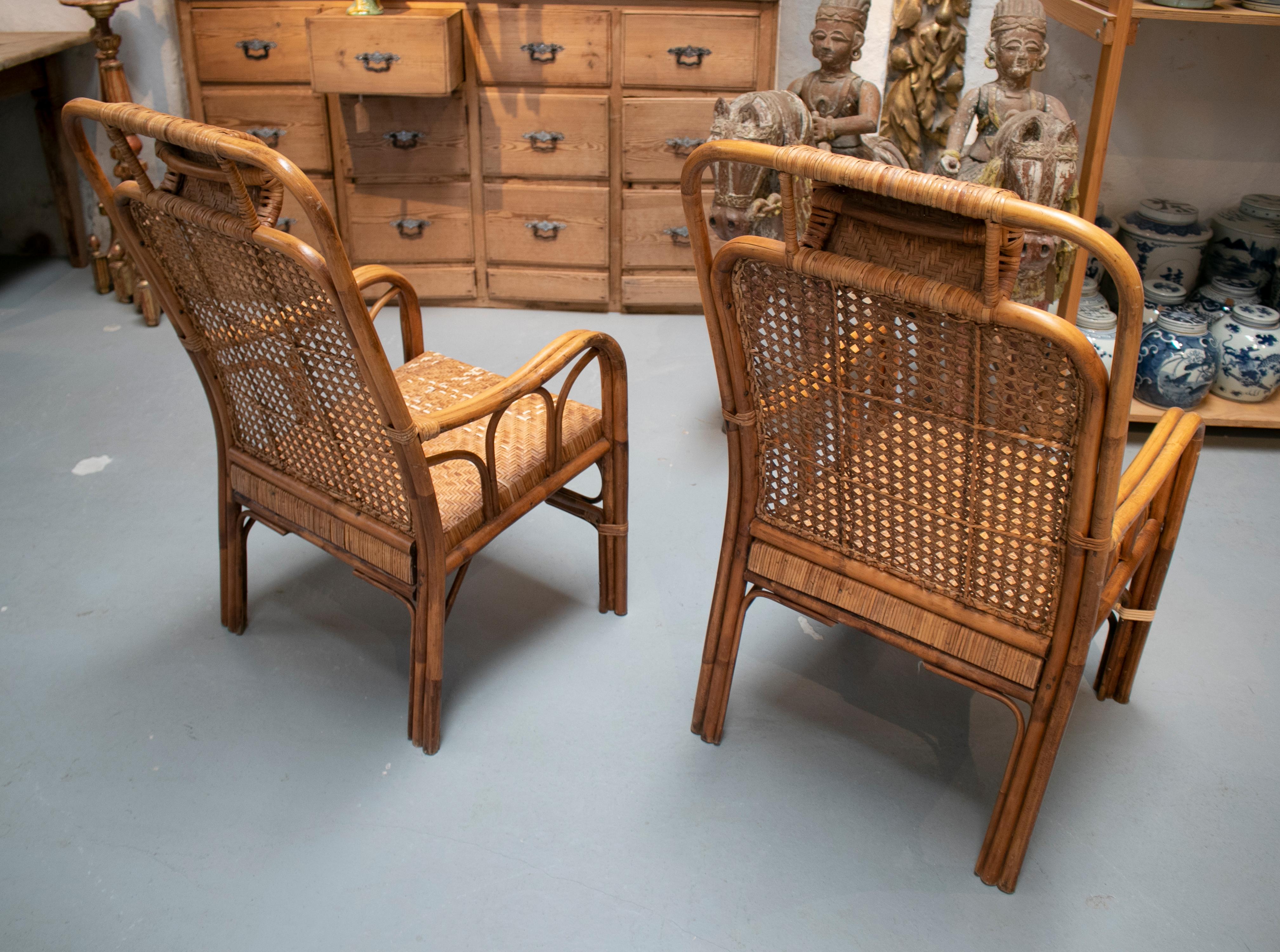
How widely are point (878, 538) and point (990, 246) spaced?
52 cm

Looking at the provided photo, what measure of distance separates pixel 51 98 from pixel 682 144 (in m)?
2.14

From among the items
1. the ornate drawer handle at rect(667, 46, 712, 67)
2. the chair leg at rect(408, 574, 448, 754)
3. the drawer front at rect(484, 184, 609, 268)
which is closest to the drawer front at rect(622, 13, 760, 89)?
the ornate drawer handle at rect(667, 46, 712, 67)

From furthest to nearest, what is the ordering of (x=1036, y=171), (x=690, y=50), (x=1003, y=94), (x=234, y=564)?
(x=690, y=50)
(x=1003, y=94)
(x=1036, y=171)
(x=234, y=564)

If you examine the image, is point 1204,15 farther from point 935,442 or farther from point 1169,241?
point 935,442

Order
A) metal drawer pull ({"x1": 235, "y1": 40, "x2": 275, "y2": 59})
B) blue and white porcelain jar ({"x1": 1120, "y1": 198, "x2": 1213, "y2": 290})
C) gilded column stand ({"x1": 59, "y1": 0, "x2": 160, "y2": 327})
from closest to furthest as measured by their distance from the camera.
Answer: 1. blue and white porcelain jar ({"x1": 1120, "y1": 198, "x2": 1213, "y2": 290})
2. gilded column stand ({"x1": 59, "y1": 0, "x2": 160, "y2": 327})
3. metal drawer pull ({"x1": 235, "y1": 40, "x2": 275, "y2": 59})

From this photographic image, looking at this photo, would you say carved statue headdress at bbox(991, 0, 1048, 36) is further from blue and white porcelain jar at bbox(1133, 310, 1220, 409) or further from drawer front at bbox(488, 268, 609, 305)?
drawer front at bbox(488, 268, 609, 305)

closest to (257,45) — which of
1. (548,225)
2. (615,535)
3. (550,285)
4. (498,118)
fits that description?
(498,118)

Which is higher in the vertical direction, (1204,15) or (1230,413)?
(1204,15)

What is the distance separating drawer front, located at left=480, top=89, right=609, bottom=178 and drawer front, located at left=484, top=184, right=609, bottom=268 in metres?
0.06

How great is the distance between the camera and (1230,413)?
2875mm

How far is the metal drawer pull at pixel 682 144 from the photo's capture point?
3.32 m

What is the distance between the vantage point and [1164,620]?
7.28ft

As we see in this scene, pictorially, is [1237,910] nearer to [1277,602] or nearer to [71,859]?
[1277,602]

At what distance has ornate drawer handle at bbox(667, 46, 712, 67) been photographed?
3.21 meters
